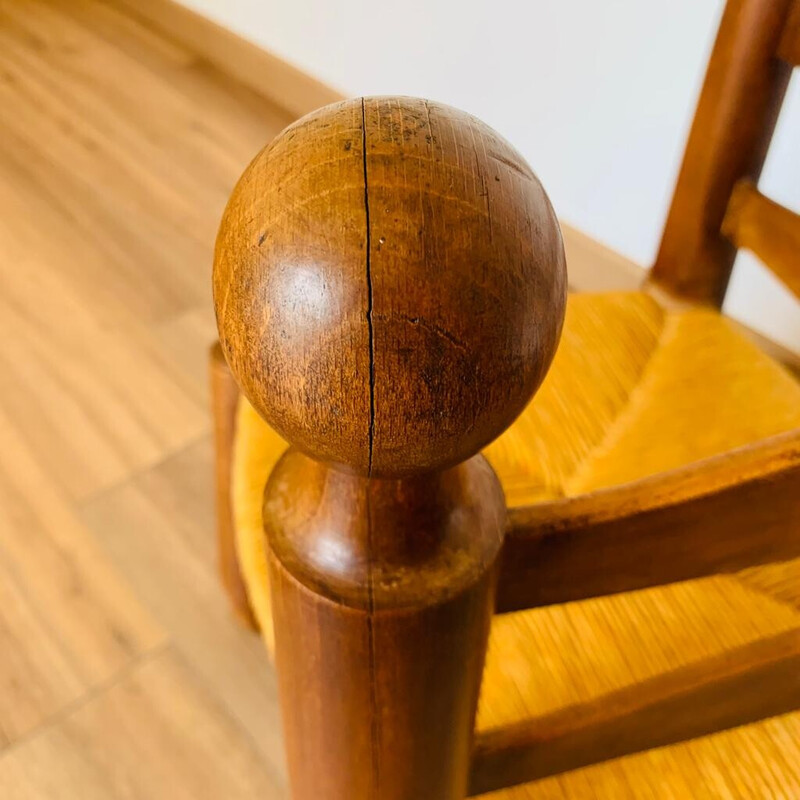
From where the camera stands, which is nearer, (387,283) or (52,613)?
(387,283)

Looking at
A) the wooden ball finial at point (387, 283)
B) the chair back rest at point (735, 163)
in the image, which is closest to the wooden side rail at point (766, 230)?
the chair back rest at point (735, 163)

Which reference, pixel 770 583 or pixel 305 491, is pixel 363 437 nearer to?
pixel 305 491

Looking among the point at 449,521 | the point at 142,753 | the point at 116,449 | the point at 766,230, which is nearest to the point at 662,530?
the point at 449,521

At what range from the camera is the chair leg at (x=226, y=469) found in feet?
2.19

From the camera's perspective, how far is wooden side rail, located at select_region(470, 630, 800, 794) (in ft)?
1.12

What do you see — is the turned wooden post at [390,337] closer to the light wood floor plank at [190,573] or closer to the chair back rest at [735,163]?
the chair back rest at [735,163]

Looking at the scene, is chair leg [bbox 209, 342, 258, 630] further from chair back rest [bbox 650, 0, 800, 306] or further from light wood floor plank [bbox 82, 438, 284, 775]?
chair back rest [bbox 650, 0, 800, 306]

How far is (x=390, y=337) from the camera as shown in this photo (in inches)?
8.1

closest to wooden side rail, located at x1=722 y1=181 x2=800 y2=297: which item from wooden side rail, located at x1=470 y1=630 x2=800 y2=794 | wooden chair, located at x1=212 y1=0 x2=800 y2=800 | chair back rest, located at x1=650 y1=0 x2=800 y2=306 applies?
chair back rest, located at x1=650 y1=0 x2=800 y2=306

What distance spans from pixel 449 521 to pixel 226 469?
505 mm

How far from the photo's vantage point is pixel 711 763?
1.49 feet

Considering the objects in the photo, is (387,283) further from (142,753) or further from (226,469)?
(142,753)

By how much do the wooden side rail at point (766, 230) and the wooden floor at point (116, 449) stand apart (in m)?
0.64

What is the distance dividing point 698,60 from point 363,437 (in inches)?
40.0
